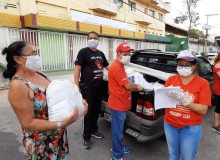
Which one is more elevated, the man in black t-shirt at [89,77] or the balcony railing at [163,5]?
the balcony railing at [163,5]

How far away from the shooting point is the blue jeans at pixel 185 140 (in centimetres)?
181

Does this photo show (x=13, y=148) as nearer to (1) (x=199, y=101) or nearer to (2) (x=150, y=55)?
(1) (x=199, y=101)

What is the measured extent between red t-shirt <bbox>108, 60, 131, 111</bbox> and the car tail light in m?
0.28

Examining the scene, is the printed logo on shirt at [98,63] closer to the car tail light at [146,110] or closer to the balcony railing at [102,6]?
the car tail light at [146,110]

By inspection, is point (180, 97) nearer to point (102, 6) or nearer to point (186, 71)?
point (186, 71)

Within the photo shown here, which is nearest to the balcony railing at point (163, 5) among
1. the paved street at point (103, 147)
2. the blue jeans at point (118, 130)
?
the paved street at point (103, 147)

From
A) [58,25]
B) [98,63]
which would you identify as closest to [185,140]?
[98,63]

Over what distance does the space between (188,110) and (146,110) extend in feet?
2.79

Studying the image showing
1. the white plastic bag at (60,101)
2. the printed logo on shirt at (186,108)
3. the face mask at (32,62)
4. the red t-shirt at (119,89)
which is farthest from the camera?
the red t-shirt at (119,89)

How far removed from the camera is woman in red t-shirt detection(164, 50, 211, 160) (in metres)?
1.75

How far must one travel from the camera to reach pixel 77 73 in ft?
9.66

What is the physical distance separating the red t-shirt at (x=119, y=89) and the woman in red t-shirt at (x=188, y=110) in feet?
2.27

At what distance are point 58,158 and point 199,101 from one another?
1.68 metres

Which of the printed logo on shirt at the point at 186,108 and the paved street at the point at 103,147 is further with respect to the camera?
the paved street at the point at 103,147
